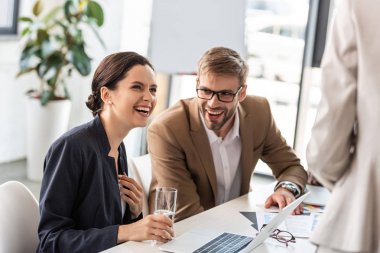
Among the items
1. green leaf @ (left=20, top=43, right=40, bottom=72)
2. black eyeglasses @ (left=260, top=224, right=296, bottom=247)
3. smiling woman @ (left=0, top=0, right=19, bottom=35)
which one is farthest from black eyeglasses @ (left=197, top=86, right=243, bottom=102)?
smiling woman @ (left=0, top=0, right=19, bottom=35)

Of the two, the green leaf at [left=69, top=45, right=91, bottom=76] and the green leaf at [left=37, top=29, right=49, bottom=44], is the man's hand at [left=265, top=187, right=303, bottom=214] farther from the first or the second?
the green leaf at [left=37, top=29, right=49, bottom=44]

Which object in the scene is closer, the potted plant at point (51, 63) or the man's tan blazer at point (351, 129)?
the man's tan blazer at point (351, 129)

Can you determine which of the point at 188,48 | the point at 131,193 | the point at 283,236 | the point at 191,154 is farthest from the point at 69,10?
the point at 283,236

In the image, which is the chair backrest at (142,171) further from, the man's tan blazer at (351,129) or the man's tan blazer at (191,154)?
the man's tan blazer at (351,129)

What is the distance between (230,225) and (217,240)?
236mm

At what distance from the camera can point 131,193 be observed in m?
2.59

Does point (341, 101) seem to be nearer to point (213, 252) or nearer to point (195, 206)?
point (213, 252)

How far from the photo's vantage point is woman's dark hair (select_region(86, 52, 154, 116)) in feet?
8.32

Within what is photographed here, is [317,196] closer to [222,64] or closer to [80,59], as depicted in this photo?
[222,64]

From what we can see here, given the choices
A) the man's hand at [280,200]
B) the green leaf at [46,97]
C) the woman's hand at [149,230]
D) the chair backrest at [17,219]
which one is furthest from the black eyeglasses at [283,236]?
the green leaf at [46,97]

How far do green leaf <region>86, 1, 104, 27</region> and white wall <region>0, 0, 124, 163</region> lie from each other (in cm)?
21

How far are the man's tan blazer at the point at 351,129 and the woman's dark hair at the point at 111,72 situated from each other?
35.2 inches

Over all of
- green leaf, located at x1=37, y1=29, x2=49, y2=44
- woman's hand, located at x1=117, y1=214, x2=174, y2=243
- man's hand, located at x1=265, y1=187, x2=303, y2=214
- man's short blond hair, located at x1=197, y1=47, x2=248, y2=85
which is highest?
man's short blond hair, located at x1=197, y1=47, x2=248, y2=85

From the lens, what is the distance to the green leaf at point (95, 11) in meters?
5.74
